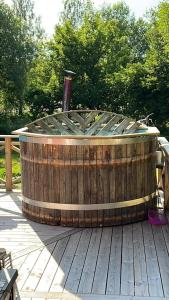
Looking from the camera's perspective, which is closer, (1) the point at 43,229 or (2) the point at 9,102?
(1) the point at 43,229

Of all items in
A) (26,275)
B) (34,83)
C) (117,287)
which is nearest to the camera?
(117,287)

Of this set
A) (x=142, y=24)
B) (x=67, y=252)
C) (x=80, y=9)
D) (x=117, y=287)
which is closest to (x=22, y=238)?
(x=67, y=252)

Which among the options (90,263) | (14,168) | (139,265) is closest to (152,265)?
(139,265)

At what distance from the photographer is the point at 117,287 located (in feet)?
10.6

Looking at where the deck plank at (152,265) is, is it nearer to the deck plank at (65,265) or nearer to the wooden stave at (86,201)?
the wooden stave at (86,201)

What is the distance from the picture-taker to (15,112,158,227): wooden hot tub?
467cm

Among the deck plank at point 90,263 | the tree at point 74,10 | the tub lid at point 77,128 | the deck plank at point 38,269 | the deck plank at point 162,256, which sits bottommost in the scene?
the deck plank at point 38,269

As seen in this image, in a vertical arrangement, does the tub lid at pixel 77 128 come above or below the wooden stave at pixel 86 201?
above

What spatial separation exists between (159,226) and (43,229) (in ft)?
4.65

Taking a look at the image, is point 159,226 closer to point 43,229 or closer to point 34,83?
point 43,229

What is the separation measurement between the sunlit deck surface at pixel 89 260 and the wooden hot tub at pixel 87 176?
175 mm

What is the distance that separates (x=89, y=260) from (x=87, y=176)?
116 cm

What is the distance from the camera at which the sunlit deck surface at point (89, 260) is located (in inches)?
125

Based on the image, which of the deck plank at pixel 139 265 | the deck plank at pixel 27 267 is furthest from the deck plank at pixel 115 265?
the deck plank at pixel 27 267
